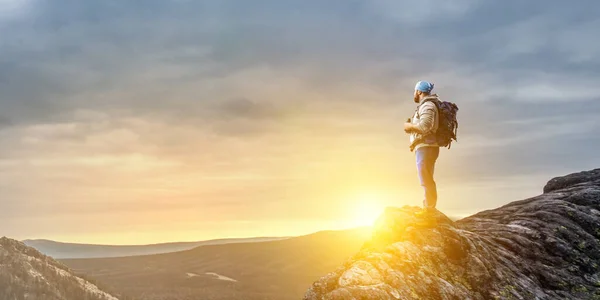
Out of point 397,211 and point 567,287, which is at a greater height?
point 397,211

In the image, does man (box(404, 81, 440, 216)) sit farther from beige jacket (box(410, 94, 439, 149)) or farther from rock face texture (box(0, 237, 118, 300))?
rock face texture (box(0, 237, 118, 300))

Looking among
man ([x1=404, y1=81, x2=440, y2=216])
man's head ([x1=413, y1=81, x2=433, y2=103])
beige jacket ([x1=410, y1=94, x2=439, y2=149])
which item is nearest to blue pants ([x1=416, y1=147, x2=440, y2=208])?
man ([x1=404, y1=81, x2=440, y2=216])

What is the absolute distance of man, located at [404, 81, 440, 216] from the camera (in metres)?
12.8

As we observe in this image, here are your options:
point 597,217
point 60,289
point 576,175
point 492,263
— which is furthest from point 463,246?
point 60,289

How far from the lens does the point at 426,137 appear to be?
13.2m

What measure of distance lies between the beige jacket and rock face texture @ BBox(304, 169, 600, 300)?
159cm

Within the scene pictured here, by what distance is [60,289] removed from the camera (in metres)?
102

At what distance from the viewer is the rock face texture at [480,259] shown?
31.8 ft

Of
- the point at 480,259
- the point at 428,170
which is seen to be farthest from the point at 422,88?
the point at 480,259

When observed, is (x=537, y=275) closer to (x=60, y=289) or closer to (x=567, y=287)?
(x=567, y=287)

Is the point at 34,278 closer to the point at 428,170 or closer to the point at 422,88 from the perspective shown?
the point at 428,170

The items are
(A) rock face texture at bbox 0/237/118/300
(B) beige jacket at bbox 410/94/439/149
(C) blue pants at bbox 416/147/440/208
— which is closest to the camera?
(B) beige jacket at bbox 410/94/439/149

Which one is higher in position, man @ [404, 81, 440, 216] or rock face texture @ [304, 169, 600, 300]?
man @ [404, 81, 440, 216]

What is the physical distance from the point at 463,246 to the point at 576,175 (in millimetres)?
11610
